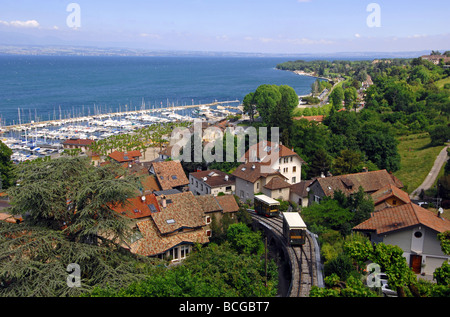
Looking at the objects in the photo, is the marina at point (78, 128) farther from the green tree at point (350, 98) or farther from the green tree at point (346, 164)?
the green tree at point (346, 164)

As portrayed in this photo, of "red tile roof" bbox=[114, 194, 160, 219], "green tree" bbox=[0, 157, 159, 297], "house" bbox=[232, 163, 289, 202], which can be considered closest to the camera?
"green tree" bbox=[0, 157, 159, 297]

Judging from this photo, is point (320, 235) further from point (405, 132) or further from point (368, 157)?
point (405, 132)

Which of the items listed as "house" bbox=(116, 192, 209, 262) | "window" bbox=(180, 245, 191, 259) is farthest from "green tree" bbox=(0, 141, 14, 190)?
"window" bbox=(180, 245, 191, 259)

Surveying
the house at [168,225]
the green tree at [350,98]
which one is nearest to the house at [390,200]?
the house at [168,225]

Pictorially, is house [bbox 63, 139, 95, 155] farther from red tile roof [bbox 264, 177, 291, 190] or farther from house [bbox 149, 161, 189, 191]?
red tile roof [bbox 264, 177, 291, 190]

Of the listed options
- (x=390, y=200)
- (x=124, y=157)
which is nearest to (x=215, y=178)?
(x=390, y=200)

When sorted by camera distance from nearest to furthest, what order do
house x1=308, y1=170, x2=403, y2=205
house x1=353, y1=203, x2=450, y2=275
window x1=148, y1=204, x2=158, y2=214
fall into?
1. house x1=353, y1=203, x2=450, y2=275
2. window x1=148, y1=204, x2=158, y2=214
3. house x1=308, y1=170, x2=403, y2=205
